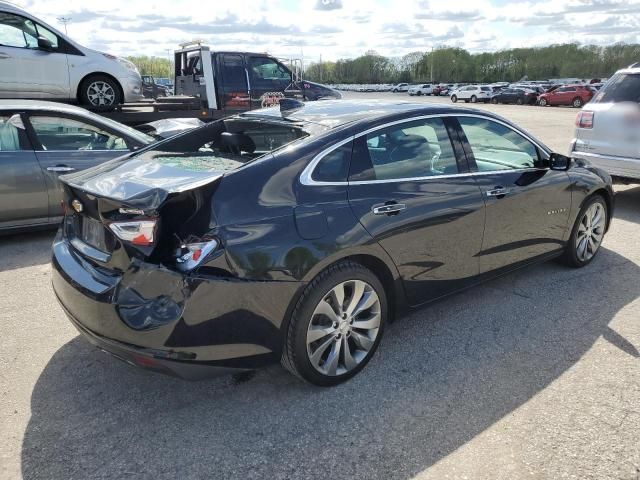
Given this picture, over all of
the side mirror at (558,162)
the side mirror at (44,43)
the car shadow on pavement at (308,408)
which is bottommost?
the car shadow on pavement at (308,408)

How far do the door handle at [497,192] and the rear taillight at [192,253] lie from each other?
2078 mm

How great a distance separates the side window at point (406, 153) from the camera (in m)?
3.08

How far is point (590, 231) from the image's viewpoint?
4.82 meters

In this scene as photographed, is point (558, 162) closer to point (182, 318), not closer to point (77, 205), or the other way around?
point (182, 318)

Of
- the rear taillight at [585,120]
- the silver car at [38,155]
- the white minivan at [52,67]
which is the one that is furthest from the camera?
the white minivan at [52,67]

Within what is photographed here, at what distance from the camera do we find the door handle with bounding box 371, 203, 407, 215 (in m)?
2.99

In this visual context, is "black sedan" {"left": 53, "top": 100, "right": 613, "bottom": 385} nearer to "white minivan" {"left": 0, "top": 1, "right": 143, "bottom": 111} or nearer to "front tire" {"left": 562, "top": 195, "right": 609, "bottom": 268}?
"front tire" {"left": 562, "top": 195, "right": 609, "bottom": 268}

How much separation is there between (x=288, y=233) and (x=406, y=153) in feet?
3.68

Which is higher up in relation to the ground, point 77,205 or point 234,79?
point 234,79

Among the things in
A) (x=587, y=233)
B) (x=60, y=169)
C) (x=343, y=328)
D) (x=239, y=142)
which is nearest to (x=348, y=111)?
(x=239, y=142)

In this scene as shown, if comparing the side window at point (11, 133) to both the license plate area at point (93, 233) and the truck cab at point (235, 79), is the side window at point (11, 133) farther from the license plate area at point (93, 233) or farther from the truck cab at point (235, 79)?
the truck cab at point (235, 79)

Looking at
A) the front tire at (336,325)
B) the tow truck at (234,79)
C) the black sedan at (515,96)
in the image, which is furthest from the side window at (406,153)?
the black sedan at (515,96)

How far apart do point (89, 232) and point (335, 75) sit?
129 meters

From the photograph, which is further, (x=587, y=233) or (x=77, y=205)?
(x=587, y=233)
